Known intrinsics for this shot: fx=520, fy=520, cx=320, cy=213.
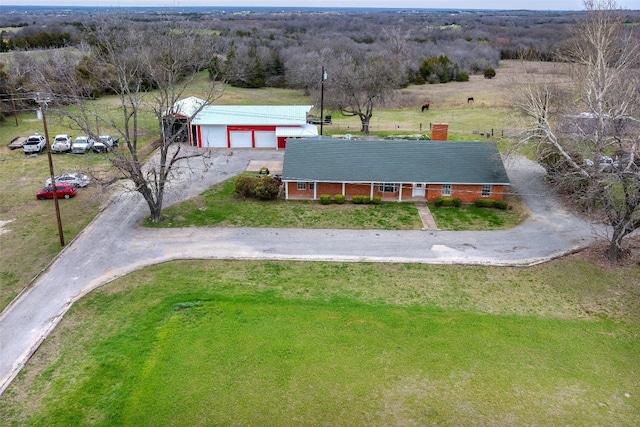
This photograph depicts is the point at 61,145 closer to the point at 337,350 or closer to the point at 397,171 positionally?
the point at 397,171

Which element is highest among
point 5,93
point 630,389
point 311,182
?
point 5,93

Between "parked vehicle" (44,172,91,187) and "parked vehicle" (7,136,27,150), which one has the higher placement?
"parked vehicle" (7,136,27,150)

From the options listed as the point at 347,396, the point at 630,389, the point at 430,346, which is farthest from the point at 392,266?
the point at 630,389

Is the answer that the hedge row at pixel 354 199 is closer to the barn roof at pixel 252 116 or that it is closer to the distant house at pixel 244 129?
the distant house at pixel 244 129

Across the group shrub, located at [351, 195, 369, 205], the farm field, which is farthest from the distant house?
the farm field

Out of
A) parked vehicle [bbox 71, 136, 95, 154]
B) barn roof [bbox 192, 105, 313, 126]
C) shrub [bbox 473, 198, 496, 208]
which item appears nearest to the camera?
shrub [bbox 473, 198, 496, 208]

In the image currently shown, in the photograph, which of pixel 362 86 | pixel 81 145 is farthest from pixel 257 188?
pixel 362 86

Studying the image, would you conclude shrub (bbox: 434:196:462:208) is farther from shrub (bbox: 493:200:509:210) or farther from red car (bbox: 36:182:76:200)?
red car (bbox: 36:182:76:200)

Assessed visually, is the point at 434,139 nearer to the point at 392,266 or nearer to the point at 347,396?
the point at 392,266
